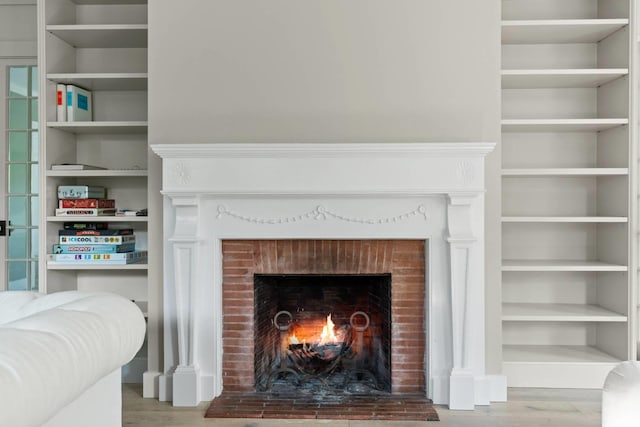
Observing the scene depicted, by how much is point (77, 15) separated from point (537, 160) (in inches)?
132

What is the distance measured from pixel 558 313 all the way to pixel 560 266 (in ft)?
1.00

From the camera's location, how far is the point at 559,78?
3.69 m

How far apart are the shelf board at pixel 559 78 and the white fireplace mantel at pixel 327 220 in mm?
818

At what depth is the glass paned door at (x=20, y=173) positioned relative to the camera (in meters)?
4.25

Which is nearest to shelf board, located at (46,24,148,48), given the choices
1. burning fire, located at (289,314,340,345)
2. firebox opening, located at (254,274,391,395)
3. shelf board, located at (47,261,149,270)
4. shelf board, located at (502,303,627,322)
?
shelf board, located at (47,261,149,270)

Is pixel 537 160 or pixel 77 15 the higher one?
pixel 77 15

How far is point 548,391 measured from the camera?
3.48 m

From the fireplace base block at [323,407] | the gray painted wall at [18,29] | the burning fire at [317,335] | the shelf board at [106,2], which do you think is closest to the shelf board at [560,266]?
the fireplace base block at [323,407]

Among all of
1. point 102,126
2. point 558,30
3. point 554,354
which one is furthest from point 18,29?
point 554,354

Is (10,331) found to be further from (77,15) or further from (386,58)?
(77,15)

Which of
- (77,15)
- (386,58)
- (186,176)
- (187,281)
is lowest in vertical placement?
(187,281)

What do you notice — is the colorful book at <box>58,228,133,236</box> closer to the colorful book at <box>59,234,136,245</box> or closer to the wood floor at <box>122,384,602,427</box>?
the colorful book at <box>59,234,136,245</box>

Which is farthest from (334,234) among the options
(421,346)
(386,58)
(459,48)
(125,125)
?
(125,125)

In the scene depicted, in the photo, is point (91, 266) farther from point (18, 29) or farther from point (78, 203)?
point (18, 29)
